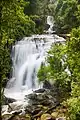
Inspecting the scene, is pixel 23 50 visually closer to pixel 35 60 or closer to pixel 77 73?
pixel 35 60

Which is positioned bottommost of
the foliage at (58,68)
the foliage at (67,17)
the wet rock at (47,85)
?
the wet rock at (47,85)

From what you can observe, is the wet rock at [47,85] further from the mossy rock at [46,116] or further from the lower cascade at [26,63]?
the mossy rock at [46,116]

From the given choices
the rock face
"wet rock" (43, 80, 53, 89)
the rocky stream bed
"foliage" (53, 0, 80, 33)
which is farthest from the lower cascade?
"foliage" (53, 0, 80, 33)

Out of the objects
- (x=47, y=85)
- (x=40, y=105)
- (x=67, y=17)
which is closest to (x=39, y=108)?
(x=40, y=105)

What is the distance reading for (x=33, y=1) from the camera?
117ft

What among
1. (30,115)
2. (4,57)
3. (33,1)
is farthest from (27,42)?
(4,57)

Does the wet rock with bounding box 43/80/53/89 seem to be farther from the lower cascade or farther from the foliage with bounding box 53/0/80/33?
the foliage with bounding box 53/0/80/33

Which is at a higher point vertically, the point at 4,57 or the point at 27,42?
the point at 27,42

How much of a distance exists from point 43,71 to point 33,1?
71.8ft

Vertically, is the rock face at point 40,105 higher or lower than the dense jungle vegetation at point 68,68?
lower

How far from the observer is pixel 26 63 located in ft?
82.6

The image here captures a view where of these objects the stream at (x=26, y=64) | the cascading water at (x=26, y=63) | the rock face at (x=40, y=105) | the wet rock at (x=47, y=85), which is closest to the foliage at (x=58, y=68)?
the rock face at (x=40, y=105)

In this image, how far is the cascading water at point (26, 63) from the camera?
22.9 meters

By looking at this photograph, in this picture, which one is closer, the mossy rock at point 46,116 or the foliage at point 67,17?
the mossy rock at point 46,116
